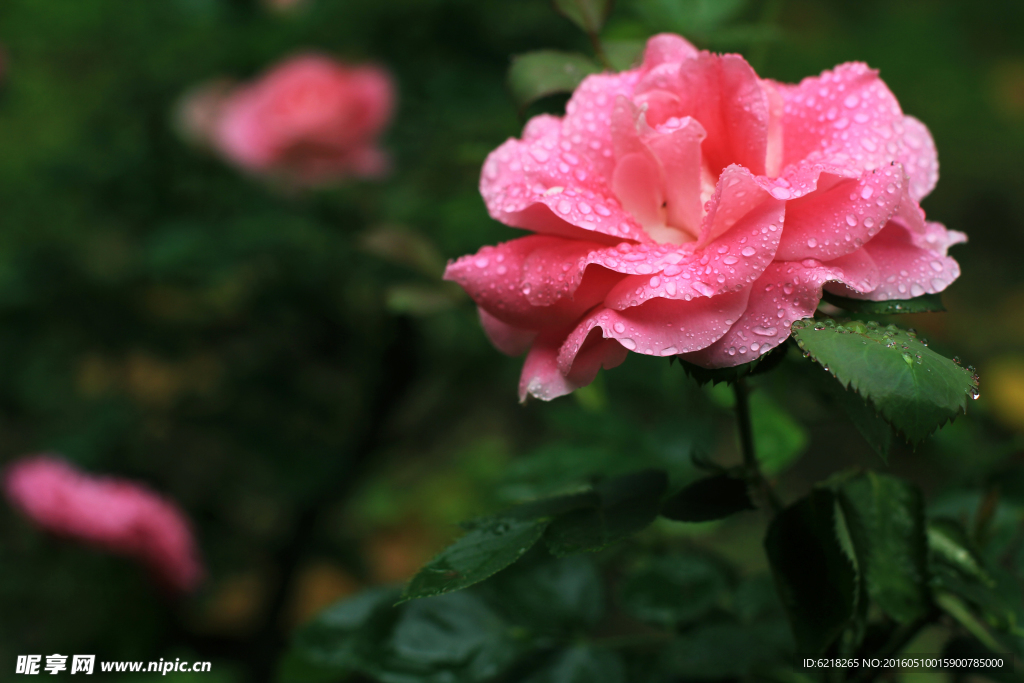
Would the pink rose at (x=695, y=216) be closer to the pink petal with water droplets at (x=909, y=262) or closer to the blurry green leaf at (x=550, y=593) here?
the pink petal with water droplets at (x=909, y=262)

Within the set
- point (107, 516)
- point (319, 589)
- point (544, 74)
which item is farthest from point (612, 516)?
point (319, 589)

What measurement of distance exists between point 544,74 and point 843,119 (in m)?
0.17

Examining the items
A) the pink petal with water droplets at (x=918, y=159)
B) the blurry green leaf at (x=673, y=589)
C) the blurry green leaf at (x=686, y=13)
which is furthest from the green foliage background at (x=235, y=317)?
the pink petal with water droplets at (x=918, y=159)

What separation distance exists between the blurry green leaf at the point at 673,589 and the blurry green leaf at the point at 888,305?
0.26 m

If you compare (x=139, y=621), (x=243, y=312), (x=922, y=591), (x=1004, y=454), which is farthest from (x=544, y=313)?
(x=243, y=312)

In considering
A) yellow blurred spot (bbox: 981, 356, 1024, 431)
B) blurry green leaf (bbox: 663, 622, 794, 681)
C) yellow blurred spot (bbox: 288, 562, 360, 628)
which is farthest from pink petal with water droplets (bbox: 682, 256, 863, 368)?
yellow blurred spot (bbox: 981, 356, 1024, 431)

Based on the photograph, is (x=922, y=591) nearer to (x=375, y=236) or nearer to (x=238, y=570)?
(x=375, y=236)

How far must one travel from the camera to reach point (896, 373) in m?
0.27

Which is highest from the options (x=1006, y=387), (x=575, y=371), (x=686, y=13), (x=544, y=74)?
(x=1006, y=387)

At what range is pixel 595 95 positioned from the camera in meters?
0.37

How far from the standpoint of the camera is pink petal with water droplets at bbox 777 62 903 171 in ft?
1.12

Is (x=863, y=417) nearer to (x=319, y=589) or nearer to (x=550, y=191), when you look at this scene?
(x=550, y=191)

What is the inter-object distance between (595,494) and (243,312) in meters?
1.05

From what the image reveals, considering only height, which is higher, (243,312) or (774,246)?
(243,312)
